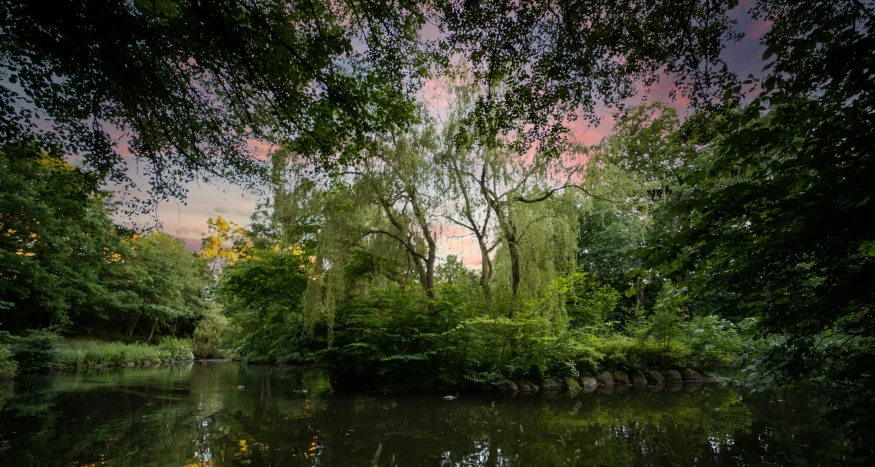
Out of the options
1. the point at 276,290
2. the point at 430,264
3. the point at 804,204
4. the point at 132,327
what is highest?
the point at 430,264

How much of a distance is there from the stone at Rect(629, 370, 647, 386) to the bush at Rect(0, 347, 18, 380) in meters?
17.1

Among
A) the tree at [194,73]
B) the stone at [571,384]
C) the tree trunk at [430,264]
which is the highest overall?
the tree at [194,73]

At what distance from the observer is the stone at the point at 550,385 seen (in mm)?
10406

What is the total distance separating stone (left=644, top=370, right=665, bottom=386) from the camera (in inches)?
450

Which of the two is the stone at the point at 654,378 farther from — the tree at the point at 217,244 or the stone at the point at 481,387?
the tree at the point at 217,244

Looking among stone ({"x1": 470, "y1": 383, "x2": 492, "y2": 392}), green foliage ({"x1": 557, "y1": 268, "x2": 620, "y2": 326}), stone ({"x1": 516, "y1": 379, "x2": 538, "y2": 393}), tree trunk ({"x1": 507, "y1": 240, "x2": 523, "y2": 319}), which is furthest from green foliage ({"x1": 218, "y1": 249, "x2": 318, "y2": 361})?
green foliage ({"x1": 557, "y1": 268, "x2": 620, "y2": 326})

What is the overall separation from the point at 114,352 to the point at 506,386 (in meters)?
17.6

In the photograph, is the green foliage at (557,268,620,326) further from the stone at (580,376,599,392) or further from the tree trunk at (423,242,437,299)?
the tree trunk at (423,242,437,299)

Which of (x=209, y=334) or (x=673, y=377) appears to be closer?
(x=673, y=377)

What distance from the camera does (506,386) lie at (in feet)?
32.1

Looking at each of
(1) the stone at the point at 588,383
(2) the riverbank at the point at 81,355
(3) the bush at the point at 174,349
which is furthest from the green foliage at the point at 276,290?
(3) the bush at the point at 174,349

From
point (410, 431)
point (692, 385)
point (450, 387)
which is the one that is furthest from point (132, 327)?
point (692, 385)

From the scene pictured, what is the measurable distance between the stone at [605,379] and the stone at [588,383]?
0.14 m

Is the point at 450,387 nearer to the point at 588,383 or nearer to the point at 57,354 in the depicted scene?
the point at 588,383
